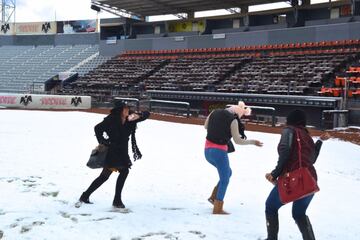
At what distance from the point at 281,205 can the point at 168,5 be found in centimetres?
3956

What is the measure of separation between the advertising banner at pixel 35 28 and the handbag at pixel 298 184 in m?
55.2

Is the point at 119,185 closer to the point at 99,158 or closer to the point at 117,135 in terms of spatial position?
the point at 99,158

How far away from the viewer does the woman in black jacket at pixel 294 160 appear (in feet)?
14.5

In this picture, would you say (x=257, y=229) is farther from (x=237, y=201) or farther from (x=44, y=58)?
(x=44, y=58)

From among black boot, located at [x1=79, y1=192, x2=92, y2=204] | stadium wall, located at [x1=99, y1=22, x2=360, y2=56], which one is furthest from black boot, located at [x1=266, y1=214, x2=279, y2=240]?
stadium wall, located at [x1=99, y1=22, x2=360, y2=56]

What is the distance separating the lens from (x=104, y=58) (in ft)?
155

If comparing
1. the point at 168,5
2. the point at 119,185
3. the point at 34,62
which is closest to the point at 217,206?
the point at 119,185

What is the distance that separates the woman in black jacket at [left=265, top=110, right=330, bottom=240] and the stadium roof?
1378 inches

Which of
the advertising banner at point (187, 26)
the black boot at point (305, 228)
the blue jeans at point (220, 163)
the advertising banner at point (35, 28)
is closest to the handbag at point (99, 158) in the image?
the blue jeans at point (220, 163)

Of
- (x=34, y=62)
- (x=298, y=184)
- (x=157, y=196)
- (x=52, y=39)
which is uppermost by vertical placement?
(x=52, y=39)

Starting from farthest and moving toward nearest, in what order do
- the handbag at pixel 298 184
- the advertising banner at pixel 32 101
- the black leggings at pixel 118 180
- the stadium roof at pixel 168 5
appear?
the stadium roof at pixel 168 5 → the advertising banner at pixel 32 101 → the black leggings at pixel 118 180 → the handbag at pixel 298 184

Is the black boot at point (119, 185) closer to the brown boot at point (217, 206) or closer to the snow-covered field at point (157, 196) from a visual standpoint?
the snow-covered field at point (157, 196)

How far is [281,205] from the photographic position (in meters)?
4.57

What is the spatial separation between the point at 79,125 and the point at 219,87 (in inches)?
558
